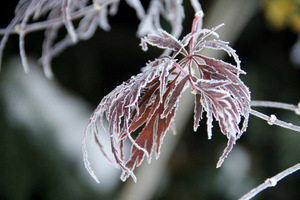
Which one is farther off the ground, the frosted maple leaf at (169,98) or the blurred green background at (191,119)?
the frosted maple leaf at (169,98)

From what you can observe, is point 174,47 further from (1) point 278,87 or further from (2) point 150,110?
(1) point 278,87

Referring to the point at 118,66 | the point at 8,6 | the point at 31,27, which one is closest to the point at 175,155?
the point at 118,66

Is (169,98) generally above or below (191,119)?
above

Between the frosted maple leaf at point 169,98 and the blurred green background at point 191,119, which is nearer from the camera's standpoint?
the frosted maple leaf at point 169,98

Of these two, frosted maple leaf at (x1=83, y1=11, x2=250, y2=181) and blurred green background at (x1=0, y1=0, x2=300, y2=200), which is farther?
blurred green background at (x1=0, y1=0, x2=300, y2=200)

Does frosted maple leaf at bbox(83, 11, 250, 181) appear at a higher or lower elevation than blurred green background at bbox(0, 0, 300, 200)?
higher
